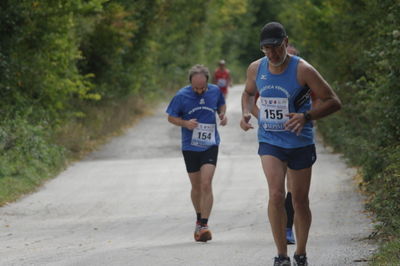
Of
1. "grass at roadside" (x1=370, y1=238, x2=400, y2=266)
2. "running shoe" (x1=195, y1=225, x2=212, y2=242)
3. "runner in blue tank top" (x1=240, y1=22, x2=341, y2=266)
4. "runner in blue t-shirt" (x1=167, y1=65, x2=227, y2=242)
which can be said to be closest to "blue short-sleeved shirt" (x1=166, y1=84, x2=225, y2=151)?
"runner in blue t-shirt" (x1=167, y1=65, x2=227, y2=242)

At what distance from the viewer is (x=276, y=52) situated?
731cm

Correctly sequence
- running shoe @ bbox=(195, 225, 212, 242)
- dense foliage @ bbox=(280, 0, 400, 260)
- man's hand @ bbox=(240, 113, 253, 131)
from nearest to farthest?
man's hand @ bbox=(240, 113, 253, 131) → dense foliage @ bbox=(280, 0, 400, 260) → running shoe @ bbox=(195, 225, 212, 242)

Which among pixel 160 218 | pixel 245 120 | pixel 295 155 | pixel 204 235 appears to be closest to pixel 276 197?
pixel 295 155

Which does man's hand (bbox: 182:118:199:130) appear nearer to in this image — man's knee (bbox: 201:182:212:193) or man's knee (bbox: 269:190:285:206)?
man's knee (bbox: 201:182:212:193)

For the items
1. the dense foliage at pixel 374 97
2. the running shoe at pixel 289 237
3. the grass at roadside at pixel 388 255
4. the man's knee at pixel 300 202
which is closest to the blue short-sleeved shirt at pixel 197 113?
the running shoe at pixel 289 237

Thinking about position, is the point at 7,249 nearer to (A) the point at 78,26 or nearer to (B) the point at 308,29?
(A) the point at 78,26

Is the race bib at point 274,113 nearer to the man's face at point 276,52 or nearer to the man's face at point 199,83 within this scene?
the man's face at point 276,52

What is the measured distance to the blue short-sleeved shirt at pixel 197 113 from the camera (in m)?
10.8

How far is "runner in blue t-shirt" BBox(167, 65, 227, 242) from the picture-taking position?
1080cm

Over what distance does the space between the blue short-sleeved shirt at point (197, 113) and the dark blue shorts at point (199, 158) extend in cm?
5

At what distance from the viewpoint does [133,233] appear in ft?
37.3

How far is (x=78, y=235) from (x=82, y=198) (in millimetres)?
4264

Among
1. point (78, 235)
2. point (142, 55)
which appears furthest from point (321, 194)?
point (142, 55)

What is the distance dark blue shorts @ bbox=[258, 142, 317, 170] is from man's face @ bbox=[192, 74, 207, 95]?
3.35 m
